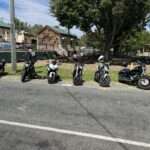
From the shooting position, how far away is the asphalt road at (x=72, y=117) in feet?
16.9

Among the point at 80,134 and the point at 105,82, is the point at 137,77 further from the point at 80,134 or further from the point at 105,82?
the point at 80,134

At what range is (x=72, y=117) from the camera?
6.88 meters

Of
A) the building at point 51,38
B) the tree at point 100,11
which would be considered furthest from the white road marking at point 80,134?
the building at point 51,38

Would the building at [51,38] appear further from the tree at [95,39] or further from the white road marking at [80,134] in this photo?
the white road marking at [80,134]

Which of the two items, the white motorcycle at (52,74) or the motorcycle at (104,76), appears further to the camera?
the white motorcycle at (52,74)

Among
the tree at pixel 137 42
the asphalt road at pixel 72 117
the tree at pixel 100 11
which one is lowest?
the asphalt road at pixel 72 117

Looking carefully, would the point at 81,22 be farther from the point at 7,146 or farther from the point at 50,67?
the point at 7,146

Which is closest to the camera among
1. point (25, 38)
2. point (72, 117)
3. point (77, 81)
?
point (72, 117)

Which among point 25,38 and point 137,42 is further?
point 25,38

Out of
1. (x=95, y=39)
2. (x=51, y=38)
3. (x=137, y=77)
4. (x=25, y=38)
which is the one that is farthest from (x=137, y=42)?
(x=137, y=77)

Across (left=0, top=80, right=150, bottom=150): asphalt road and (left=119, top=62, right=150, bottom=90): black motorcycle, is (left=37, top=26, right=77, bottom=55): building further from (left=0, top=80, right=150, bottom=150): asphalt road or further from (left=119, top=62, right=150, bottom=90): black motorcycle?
(left=0, top=80, right=150, bottom=150): asphalt road

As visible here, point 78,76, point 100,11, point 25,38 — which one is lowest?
point 78,76

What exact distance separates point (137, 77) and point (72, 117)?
617 centimetres

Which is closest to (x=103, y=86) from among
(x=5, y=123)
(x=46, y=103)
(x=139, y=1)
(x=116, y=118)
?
(x=46, y=103)
